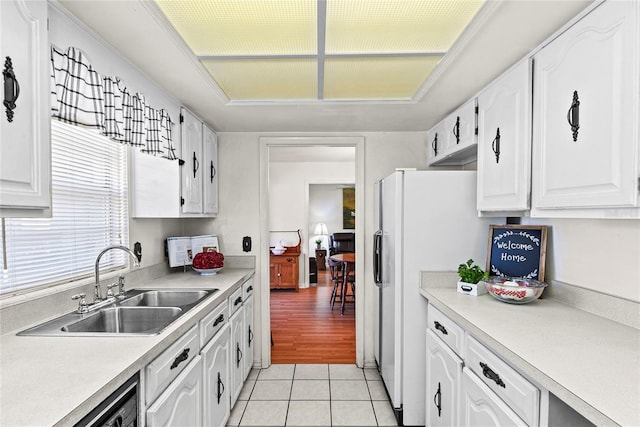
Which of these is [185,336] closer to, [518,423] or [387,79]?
[518,423]

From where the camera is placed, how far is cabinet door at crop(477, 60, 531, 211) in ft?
5.29

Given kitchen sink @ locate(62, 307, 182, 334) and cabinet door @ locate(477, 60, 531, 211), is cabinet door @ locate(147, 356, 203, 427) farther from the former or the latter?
cabinet door @ locate(477, 60, 531, 211)

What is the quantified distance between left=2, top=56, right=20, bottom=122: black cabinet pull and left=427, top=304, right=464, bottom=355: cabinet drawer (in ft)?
6.29

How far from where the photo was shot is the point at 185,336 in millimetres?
1573

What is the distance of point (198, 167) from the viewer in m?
2.70

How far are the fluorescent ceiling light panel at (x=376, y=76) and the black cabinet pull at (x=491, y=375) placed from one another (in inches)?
57.5

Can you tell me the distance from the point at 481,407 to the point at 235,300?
1681 mm

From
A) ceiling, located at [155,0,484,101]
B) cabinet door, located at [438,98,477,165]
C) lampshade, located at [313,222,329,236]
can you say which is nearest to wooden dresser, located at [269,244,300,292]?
lampshade, located at [313,222,329,236]

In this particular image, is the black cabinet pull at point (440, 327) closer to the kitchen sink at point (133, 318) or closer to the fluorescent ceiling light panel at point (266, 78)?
the kitchen sink at point (133, 318)

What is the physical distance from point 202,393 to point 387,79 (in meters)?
2.00

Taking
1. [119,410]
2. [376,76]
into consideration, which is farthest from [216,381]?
[376,76]

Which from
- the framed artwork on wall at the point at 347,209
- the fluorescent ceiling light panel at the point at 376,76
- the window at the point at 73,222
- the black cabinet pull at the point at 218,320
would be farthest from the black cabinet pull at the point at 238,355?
the framed artwork on wall at the point at 347,209

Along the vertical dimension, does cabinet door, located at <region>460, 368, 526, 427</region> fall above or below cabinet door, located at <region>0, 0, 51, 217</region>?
below

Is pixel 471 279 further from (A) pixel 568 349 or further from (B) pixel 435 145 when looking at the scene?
(B) pixel 435 145
